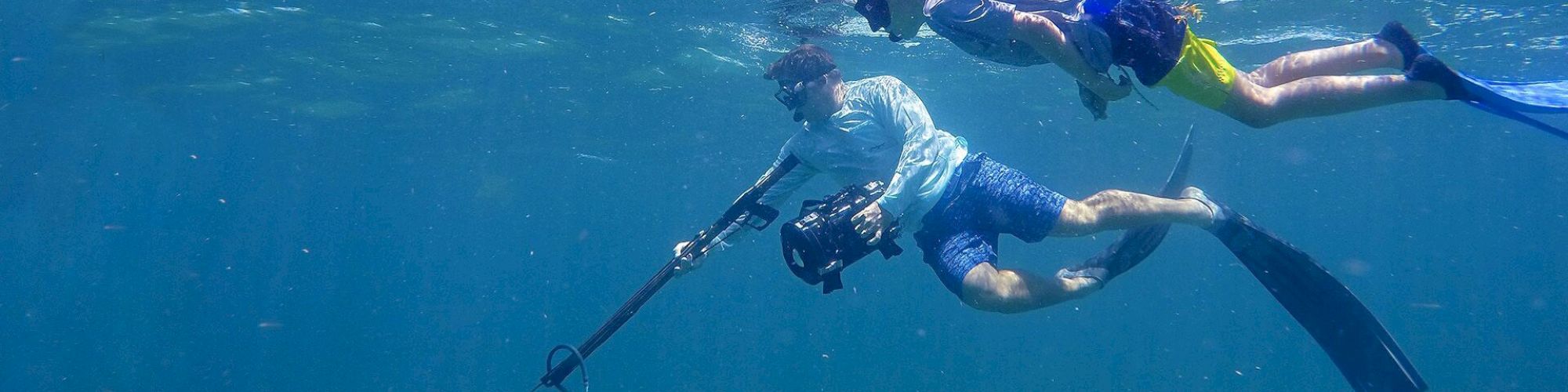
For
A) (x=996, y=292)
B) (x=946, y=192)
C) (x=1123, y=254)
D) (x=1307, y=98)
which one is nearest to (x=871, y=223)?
(x=996, y=292)

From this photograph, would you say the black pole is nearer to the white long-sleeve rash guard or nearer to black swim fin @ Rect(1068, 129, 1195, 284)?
the white long-sleeve rash guard

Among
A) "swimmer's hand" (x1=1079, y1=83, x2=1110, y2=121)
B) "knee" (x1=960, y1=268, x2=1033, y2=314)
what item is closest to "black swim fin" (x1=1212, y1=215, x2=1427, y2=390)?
"swimmer's hand" (x1=1079, y1=83, x2=1110, y2=121)

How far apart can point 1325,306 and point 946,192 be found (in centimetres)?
267

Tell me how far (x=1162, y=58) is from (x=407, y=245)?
68887mm

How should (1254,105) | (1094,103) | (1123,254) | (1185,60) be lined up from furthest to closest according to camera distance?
(1123,254) < (1094,103) < (1254,105) < (1185,60)

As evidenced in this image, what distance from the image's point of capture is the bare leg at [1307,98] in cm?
396

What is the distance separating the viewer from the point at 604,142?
96.1ft

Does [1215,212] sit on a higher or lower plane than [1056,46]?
lower

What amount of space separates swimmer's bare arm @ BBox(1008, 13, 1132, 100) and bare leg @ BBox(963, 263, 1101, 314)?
3.97 feet

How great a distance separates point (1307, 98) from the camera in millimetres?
4109

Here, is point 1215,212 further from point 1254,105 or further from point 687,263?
point 687,263

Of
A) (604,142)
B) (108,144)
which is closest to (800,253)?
(604,142)

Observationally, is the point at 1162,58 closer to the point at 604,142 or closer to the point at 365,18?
the point at 365,18

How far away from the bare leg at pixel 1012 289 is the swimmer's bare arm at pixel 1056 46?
1209 mm
